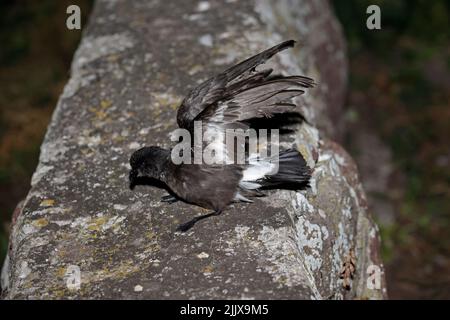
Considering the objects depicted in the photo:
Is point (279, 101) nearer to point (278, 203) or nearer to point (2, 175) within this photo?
point (278, 203)

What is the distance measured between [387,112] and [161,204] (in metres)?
4.55

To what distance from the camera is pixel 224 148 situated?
344 centimetres

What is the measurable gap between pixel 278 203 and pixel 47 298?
1.26 metres

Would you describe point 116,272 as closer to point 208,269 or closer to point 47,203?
point 208,269

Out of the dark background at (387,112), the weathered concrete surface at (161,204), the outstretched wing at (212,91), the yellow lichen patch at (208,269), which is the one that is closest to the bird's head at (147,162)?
the weathered concrete surface at (161,204)

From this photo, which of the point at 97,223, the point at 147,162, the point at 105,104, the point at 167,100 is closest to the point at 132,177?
the point at 147,162

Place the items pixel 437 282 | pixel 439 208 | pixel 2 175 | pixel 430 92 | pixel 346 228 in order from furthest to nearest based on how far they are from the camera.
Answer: pixel 430 92
pixel 2 175
pixel 439 208
pixel 437 282
pixel 346 228

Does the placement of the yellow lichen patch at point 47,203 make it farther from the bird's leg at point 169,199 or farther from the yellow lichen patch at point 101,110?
the yellow lichen patch at point 101,110

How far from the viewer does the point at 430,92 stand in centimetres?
729

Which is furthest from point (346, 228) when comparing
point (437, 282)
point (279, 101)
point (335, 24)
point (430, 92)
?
point (430, 92)

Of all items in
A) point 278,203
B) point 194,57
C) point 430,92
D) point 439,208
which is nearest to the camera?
point 278,203

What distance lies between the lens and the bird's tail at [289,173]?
3.41 metres

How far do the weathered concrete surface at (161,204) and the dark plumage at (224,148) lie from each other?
0.30 ft

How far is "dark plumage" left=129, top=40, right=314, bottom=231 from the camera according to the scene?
10.9 ft
